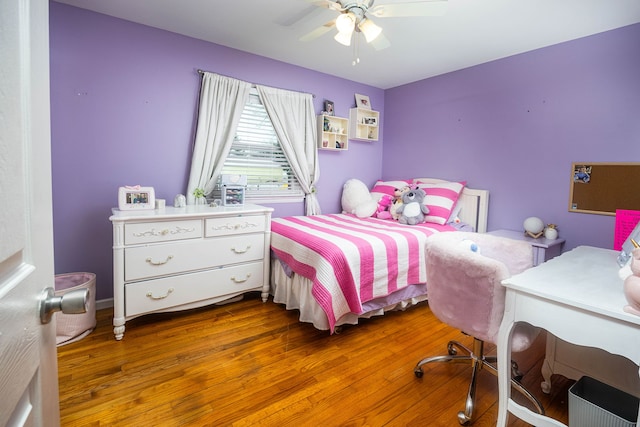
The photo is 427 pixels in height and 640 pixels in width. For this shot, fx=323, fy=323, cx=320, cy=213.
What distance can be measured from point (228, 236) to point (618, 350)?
7.88ft

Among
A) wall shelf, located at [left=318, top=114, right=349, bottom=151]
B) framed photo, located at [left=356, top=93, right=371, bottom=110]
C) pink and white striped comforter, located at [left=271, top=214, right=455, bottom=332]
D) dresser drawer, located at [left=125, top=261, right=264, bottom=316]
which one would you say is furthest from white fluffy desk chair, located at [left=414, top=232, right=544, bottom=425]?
framed photo, located at [left=356, top=93, right=371, bottom=110]

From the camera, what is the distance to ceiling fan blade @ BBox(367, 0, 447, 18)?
5.96ft

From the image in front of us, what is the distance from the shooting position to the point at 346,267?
2.24 metres

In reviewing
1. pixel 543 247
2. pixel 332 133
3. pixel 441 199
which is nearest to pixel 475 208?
pixel 441 199

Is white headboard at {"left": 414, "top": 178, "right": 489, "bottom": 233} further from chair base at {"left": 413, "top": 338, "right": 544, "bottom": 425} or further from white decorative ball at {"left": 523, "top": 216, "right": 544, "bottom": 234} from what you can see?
chair base at {"left": 413, "top": 338, "right": 544, "bottom": 425}

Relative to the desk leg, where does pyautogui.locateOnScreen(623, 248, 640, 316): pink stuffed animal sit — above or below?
above

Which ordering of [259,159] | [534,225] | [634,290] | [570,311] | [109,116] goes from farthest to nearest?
[259,159] → [534,225] → [109,116] → [570,311] → [634,290]

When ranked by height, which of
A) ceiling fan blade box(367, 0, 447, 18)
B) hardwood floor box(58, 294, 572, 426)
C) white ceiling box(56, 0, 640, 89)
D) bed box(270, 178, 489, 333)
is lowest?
hardwood floor box(58, 294, 572, 426)

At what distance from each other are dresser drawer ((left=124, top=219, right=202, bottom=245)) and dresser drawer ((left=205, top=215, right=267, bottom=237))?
0.09 meters

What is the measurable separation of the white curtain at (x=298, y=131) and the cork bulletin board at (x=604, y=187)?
96.9 inches

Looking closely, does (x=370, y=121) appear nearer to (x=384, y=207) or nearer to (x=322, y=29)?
(x=384, y=207)

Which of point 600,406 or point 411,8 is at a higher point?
point 411,8

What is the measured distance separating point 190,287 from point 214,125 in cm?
150

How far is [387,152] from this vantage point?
446cm
